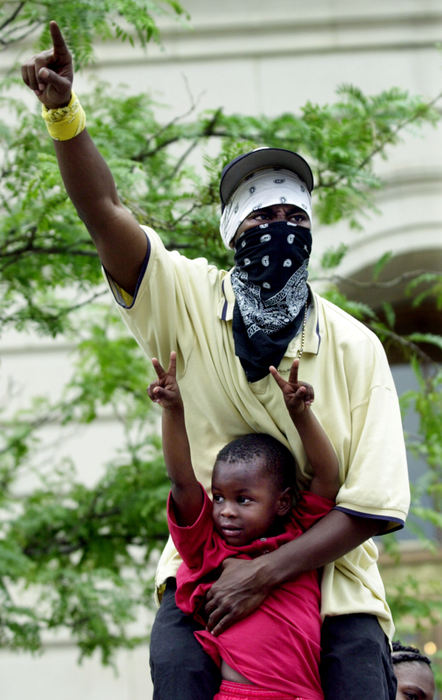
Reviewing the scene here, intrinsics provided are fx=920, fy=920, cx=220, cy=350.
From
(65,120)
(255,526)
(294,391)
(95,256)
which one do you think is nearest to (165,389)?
(294,391)

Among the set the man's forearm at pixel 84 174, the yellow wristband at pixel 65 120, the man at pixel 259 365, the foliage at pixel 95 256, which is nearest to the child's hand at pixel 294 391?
the man at pixel 259 365

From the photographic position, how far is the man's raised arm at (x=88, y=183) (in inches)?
101

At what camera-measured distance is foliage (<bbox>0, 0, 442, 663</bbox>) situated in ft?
14.6

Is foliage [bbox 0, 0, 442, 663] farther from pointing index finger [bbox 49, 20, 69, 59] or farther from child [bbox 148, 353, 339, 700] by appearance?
child [bbox 148, 353, 339, 700]

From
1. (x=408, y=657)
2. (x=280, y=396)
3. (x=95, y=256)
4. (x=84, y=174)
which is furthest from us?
(x=95, y=256)

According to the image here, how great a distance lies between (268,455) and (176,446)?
1.02ft

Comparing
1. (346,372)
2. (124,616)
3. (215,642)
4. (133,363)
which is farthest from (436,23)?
(215,642)

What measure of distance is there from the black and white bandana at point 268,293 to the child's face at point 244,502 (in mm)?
301

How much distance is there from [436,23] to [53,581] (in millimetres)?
6207

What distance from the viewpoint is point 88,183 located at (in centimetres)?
266

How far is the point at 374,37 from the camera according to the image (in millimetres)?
8609

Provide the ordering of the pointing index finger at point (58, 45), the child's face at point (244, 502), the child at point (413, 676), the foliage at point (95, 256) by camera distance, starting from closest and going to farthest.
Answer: the pointing index finger at point (58, 45) → the child's face at point (244, 502) → the child at point (413, 676) → the foliage at point (95, 256)

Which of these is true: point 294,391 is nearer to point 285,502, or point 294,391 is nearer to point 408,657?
point 285,502

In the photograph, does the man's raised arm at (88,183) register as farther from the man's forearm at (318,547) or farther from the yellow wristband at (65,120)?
the man's forearm at (318,547)
